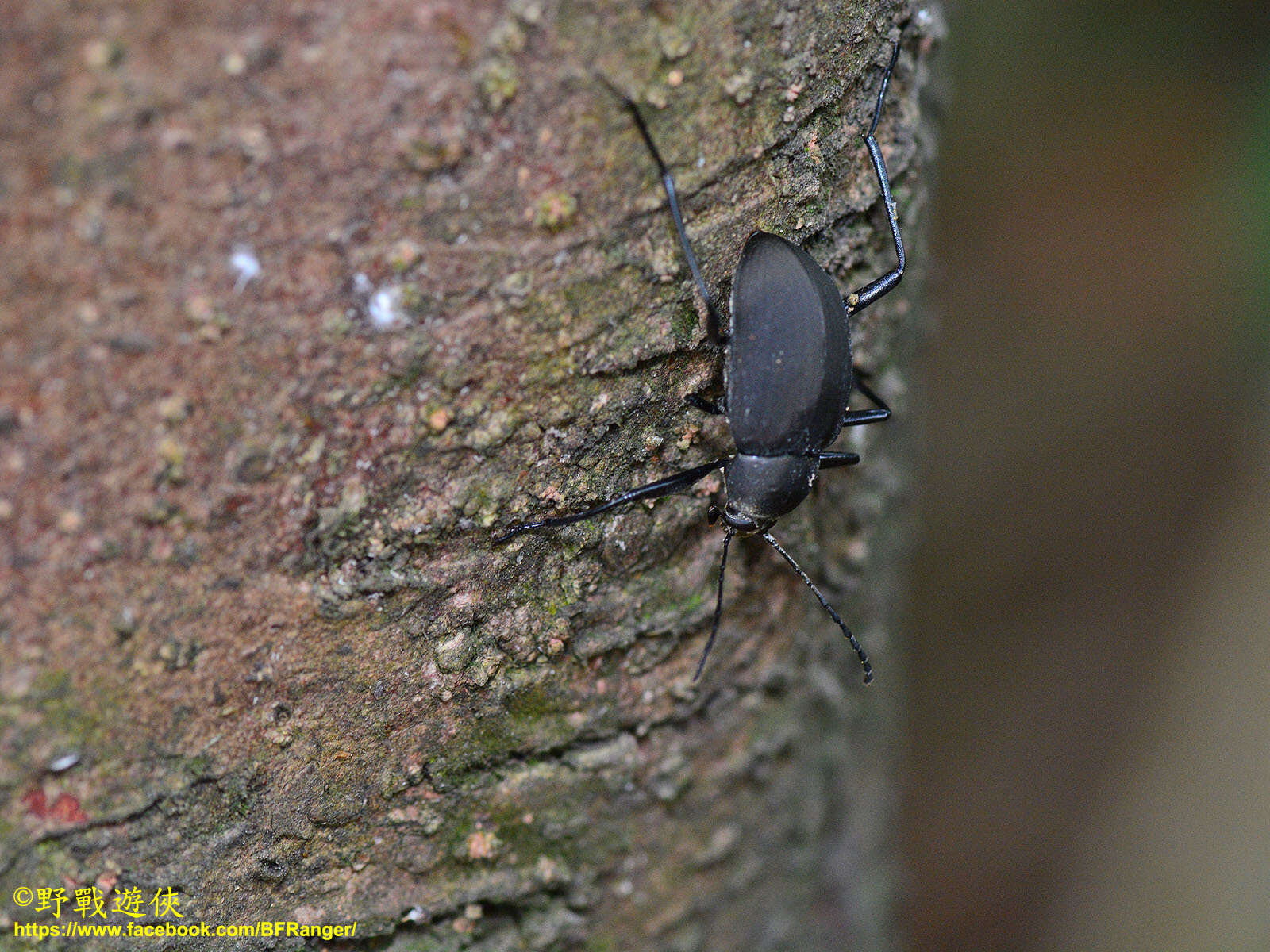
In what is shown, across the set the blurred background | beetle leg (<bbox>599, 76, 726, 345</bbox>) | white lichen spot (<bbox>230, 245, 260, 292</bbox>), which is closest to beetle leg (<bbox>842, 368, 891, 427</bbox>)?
beetle leg (<bbox>599, 76, 726, 345</bbox>)

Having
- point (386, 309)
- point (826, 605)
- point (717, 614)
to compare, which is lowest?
point (826, 605)

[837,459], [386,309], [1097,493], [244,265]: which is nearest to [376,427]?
[386,309]

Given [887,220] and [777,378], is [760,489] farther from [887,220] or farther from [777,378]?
[887,220]

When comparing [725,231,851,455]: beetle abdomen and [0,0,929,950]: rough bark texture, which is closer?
[0,0,929,950]: rough bark texture

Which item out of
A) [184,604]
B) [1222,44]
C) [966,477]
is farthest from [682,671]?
[1222,44]

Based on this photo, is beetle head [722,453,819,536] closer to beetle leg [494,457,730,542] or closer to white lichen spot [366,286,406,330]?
beetle leg [494,457,730,542]

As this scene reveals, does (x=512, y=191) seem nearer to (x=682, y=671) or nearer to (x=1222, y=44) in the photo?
(x=682, y=671)

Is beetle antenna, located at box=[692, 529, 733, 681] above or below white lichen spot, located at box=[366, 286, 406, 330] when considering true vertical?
below
